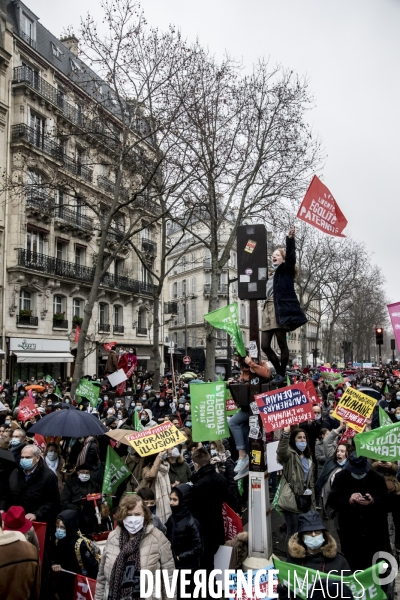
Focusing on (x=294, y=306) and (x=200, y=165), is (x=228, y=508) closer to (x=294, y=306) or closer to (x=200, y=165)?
(x=294, y=306)

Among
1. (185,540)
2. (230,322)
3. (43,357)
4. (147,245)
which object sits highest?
(147,245)

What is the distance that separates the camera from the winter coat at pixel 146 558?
3.91 m

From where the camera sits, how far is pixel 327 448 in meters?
7.67

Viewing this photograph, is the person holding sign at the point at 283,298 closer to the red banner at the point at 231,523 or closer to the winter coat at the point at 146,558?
the red banner at the point at 231,523

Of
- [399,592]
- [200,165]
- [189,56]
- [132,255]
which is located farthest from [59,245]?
[399,592]

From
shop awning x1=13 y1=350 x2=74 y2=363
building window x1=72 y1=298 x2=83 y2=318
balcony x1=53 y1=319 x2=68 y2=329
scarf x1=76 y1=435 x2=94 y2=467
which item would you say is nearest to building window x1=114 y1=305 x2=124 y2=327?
building window x1=72 y1=298 x2=83 y2=318

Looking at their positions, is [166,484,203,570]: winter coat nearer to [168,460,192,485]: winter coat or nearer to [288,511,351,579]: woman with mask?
[288,511,351,579]: woman with mask

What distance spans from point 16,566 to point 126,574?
2.79ft

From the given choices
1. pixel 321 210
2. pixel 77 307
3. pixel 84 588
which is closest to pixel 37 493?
pixel 84 588

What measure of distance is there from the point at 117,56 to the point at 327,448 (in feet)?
Result: 42.7

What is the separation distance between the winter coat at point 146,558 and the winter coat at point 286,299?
321 cm

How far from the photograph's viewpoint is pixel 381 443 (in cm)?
557

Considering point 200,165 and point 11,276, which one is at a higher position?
point 200,165

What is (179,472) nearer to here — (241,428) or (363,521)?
(241,428)
